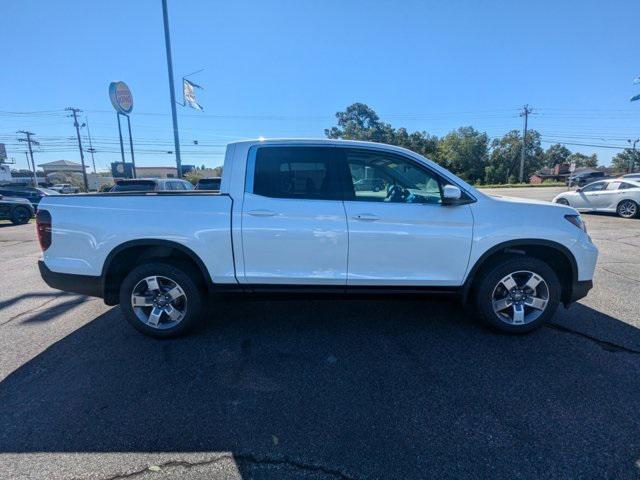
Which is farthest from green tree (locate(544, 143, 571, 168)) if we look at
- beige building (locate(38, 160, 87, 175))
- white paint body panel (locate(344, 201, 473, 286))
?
beige building (locate(38, 160, 87, 175))

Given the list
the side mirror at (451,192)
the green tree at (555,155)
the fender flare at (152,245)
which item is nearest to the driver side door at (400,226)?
the side mirror at (451,192)

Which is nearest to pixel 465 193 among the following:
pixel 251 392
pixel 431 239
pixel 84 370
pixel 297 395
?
pixel 431 239

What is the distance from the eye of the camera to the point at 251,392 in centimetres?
269

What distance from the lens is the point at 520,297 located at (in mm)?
3496

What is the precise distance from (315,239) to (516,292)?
212 centimetres

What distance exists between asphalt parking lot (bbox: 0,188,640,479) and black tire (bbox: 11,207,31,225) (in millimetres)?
14287

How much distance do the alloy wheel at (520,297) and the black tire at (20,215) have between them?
1872 centimetres

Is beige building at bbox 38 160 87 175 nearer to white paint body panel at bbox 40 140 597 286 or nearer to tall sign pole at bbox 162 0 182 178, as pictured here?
tall sign pole at bbox 162 0 182 178

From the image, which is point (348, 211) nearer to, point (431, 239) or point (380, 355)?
point (431, 239)

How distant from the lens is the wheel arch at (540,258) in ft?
11.1

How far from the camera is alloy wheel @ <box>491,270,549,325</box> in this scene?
11.4 feet

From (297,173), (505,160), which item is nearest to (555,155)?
(505,160)

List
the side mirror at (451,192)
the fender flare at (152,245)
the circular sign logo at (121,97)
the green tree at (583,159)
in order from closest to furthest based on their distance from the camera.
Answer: the side mirror at (451,192) < the fender flare at (152,245) < the circular sign logo at (121,97) < the green tree at (583,159)

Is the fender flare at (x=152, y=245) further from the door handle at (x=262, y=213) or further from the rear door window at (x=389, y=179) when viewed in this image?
the rear door window at (x=389, y=179)
